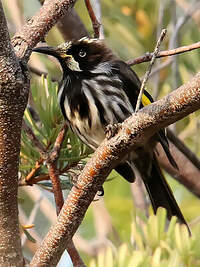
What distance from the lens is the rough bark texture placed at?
4.13 feet

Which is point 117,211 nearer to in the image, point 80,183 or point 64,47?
point 64,47

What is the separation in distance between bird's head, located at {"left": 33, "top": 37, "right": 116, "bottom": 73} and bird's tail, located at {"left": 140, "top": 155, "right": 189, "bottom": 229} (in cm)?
46

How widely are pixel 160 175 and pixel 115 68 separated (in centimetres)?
53

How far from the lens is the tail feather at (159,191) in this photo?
8.35 ft

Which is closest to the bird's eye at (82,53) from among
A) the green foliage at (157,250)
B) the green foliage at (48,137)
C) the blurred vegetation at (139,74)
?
the blurred vegetation at (139,74)

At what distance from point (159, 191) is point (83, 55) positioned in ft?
2.07

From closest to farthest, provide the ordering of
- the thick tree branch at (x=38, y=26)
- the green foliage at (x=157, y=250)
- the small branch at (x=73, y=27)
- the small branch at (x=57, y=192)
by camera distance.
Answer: the green foliage at (x=157, y=250) < the thick tree branch at (x=38, y=26) < the small branch at (x=57, y=192) < the small branch at (x=73, y=27)

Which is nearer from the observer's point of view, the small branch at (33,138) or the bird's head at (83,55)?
the small branch at (33,138)

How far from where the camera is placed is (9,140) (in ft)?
4.34

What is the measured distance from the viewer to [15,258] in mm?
1403

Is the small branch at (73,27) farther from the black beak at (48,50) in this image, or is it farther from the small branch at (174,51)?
the small branch at (174,51)

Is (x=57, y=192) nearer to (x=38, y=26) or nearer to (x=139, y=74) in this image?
(x=38, y=26)

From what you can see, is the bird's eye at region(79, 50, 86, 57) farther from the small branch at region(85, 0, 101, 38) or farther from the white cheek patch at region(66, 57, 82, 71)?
the small branch at region(85, 0, 101, 38)

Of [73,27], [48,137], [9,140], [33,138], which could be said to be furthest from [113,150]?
[73,27]
